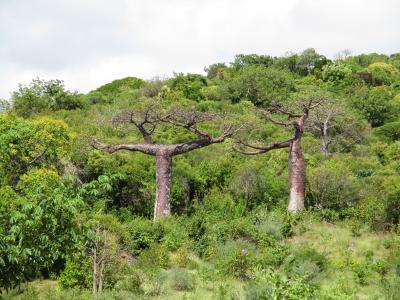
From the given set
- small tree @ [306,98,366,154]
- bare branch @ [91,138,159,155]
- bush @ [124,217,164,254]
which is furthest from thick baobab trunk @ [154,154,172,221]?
small tree @ [306,98,366,154]

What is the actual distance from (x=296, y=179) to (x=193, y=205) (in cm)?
377

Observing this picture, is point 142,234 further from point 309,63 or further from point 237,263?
point 309,63

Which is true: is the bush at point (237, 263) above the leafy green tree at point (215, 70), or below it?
below

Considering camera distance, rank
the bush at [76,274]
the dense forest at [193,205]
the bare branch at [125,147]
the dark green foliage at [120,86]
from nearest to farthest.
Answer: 1. the dense forest at [193,205]
2. the bush at [76,274]
3. the bare branch at [125,147]
4. the dark green foliage at [120,86]

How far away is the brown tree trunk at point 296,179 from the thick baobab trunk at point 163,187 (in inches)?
157

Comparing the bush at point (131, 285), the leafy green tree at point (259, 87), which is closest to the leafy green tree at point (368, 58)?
the leafy green tree at point (259, 87)

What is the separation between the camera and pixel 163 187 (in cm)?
1723

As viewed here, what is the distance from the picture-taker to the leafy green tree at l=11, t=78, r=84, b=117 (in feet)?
85.1

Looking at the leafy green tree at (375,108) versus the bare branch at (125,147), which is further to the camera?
the leafy green tree at (375,108)

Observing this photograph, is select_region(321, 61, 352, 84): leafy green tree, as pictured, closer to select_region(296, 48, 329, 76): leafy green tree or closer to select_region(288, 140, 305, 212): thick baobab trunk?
select_region(296, 48, 329, 76): leafy green tree

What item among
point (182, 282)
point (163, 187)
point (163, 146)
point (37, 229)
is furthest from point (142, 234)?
point (37, 229)

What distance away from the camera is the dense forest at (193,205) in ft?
23.5

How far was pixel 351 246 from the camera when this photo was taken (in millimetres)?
14383

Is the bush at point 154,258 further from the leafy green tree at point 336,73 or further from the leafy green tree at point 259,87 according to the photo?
the leafy green tree at point 336,73
